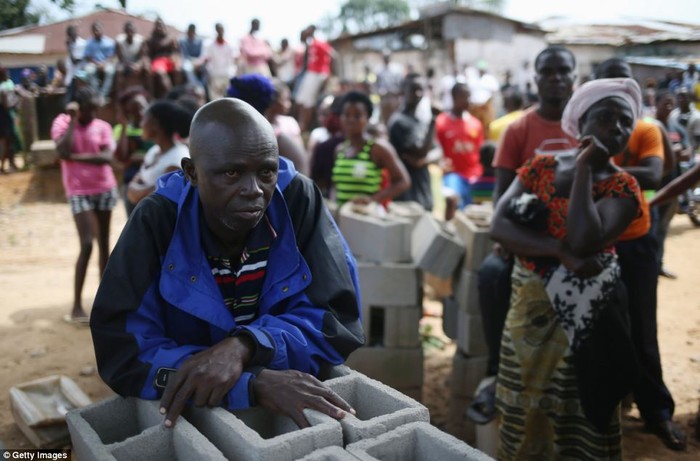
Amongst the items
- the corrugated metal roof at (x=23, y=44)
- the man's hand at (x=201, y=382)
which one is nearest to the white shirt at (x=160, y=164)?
the man's hand at (x=201, y=382)

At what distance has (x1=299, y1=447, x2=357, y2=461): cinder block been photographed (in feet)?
4.48

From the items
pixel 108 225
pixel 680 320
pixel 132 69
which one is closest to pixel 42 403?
pixel 108 225

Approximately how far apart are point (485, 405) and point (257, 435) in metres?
2.33

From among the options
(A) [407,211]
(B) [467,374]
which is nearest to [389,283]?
(B) [467,374]

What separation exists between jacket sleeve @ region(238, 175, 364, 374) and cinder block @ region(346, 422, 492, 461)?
0.38m

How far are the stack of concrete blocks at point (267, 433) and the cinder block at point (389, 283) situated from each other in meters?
2.59

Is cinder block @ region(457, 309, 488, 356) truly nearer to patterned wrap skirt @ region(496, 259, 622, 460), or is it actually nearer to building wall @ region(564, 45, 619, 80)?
patterned wrap skirt @ region(496, 259, 622, 460)

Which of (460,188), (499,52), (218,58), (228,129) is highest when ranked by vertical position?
(499,52)

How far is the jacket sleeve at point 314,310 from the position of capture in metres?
1.73

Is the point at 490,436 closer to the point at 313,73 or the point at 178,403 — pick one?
the point at 178,403

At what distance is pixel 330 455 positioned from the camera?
4.57 feet

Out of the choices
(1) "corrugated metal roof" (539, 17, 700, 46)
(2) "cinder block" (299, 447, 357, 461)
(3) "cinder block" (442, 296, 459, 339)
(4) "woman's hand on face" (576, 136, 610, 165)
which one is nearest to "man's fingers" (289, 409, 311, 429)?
(2) "cinder block" (299, 447, 357, 461)

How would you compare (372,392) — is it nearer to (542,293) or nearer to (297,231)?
(297,231)

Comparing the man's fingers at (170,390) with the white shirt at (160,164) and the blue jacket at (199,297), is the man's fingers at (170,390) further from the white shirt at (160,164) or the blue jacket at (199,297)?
the white shirt at (160,164)
